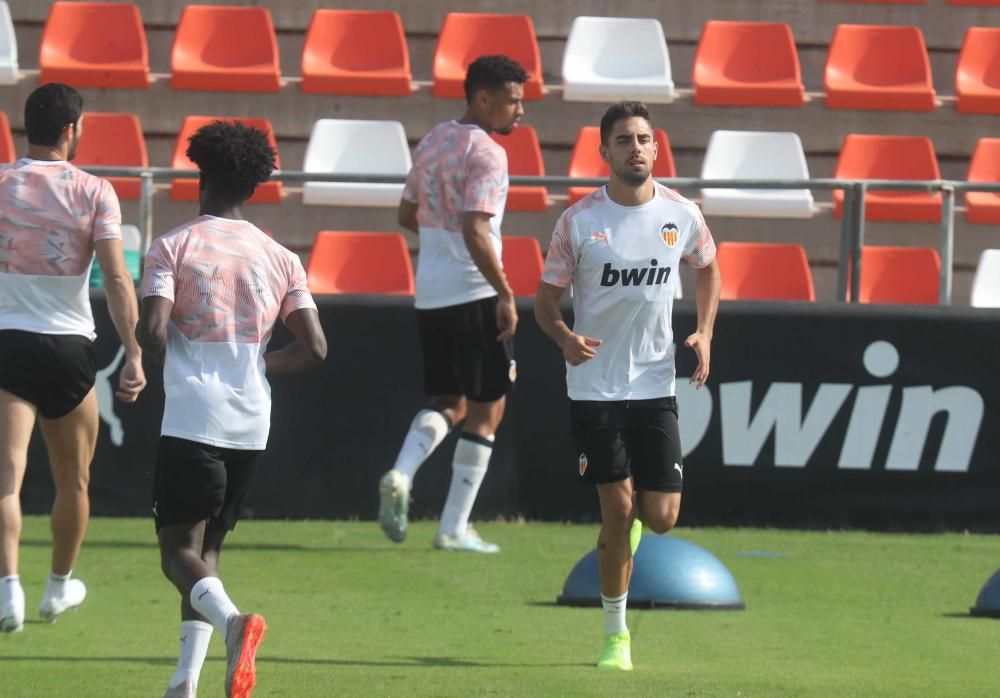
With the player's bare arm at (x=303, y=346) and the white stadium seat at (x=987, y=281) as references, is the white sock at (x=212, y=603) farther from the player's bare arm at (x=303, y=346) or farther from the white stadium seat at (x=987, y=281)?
the white stadium seat at (x=987, y=281)

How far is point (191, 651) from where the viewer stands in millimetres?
4945

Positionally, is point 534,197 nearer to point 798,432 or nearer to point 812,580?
point 798,432

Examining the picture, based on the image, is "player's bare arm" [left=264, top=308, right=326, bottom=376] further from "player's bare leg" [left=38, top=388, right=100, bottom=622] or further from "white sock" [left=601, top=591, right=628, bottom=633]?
"player's bare leg" [left=38, top=388, right=100, bottom=622]

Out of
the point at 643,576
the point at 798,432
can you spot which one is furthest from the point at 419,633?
the point at 798,432

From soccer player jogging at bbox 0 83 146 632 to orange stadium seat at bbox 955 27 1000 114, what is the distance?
29.4ft

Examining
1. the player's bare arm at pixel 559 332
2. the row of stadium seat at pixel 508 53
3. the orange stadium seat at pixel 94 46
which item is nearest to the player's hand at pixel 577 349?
the player's bare arm at pixel 559 332

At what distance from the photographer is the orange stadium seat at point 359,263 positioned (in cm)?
1163

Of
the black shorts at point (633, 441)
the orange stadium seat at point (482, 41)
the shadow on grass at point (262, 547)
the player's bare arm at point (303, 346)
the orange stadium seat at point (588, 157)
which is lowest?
the shadow on grass at point (262, 547)

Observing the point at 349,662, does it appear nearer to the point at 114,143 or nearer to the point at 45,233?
the point at 45,233

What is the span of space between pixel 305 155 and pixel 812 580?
233 inches

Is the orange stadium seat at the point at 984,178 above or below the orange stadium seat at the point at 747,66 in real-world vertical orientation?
below

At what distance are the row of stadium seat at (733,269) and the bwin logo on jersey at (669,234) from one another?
17.5 feet

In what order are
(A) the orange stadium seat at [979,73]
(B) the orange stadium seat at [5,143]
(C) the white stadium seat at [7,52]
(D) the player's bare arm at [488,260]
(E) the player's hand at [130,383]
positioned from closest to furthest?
(E) the player's hand at [130,383]
(D) the player's bare arm at [488,260]
(B) the orange stadium seat at [5,143]
(C) the white stadium seat at [7,52]
(A) the orange stadium seat at [979,73]

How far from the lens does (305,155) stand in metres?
13.1
